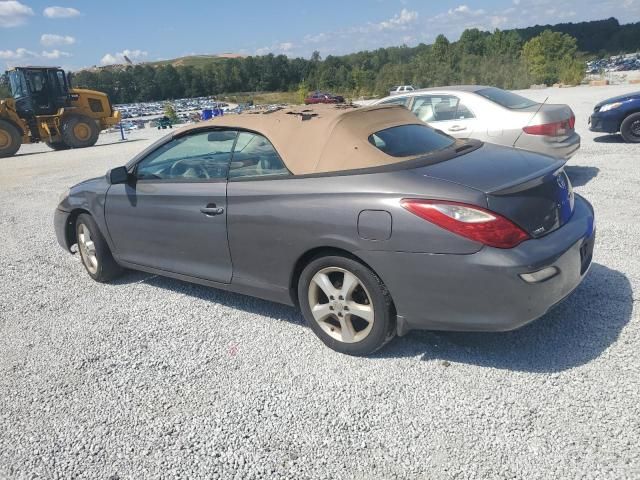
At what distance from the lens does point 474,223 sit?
2.63 m

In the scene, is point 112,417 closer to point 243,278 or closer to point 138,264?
point 243,278

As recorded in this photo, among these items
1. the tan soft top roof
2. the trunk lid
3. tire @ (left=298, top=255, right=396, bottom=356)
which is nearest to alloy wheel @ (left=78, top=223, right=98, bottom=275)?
the tan soft top roof

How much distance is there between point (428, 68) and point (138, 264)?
53.0 m

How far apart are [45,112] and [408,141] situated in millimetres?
20177

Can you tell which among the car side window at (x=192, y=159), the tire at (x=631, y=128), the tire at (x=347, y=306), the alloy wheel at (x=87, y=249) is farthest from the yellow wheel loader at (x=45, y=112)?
the tire at (x=347, y=306)

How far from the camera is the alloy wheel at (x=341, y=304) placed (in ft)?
10.1

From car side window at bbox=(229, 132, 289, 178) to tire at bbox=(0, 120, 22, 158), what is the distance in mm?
19038

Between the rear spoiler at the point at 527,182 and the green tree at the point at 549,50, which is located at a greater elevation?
the green tree at the point at 549,50

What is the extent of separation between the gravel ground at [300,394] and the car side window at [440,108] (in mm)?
3302

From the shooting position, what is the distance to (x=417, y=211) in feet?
8.95

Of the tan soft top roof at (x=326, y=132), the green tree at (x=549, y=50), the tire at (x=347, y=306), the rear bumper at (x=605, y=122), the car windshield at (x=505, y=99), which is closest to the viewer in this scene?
the tire at (x=347, y=306)

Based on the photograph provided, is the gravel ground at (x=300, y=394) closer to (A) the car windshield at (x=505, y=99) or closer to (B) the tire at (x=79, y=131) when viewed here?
(A) the car windshield at (x=505, y=99)

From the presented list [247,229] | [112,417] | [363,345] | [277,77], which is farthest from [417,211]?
[277,77]

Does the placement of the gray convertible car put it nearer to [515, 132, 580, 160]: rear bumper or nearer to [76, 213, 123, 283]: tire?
[76, 213, 123, 283]: tire
